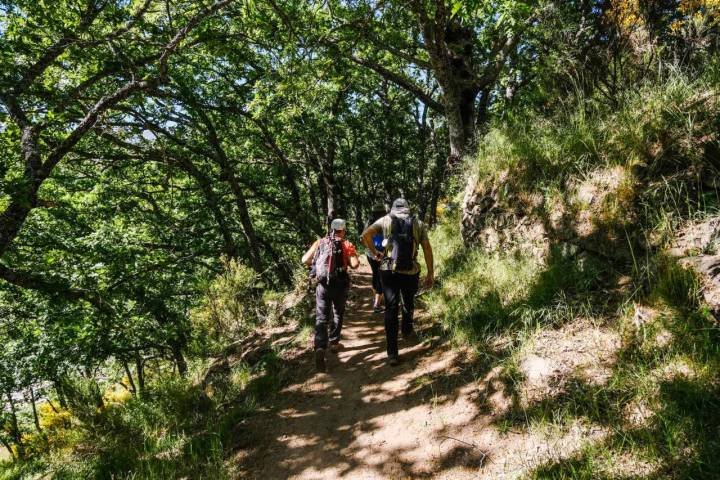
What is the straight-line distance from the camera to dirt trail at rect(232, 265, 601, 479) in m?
2.80

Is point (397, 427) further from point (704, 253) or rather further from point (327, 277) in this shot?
point (704, 253)

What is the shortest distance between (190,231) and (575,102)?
9.88 meters

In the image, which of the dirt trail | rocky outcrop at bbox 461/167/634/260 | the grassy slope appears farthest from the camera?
rocky outcrop at bbox 461/167/634/260

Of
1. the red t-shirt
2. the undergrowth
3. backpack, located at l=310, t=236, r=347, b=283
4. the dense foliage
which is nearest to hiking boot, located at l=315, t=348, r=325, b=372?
the undergrowth

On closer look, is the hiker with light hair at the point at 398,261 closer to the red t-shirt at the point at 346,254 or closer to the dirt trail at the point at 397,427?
the dirt trail at the point at 397,427

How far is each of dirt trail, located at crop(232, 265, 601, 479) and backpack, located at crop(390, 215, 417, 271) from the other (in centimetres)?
122

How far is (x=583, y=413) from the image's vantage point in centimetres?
264

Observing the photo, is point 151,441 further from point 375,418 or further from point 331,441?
point 375,418

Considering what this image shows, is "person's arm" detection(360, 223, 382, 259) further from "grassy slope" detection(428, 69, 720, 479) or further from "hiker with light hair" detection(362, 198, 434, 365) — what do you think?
"grassy slope" detection(428, 69, 720, 479)

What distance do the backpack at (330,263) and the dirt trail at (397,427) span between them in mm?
1331

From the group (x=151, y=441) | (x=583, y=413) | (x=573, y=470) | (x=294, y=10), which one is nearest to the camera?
(x=573, y=470)

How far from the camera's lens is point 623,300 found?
319cm

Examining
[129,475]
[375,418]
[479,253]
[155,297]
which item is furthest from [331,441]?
[155,297]

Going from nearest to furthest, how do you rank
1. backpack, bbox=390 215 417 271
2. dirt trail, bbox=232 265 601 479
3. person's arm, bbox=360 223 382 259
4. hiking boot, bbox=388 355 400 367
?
dirt trail, bbox=232 265 601 479 < backpack, bbox=390 215 417 271 < hiking boot, bbox=388 355 400 367 < person's arm, bbox=360 223 382 259
